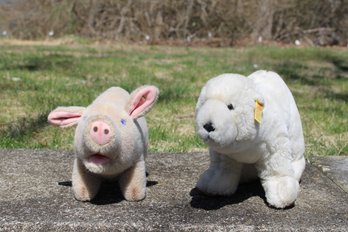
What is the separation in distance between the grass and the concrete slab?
999 millimetres

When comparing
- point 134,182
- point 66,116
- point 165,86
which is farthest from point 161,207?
point 165,86

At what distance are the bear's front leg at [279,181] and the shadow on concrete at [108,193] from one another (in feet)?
1.65

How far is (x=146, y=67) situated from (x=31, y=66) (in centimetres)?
139

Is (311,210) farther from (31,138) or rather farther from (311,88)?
(311,88)

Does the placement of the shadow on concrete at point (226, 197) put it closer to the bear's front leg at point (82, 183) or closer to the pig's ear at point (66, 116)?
the bear's front leg at point (82, 183)

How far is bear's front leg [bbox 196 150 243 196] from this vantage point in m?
2.21

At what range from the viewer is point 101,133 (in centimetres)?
198

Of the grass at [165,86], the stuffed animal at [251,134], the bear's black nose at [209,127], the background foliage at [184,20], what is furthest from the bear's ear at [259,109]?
the background foliage at [184,20]

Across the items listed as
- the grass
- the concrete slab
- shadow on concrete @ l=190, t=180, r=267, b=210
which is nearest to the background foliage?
the grass

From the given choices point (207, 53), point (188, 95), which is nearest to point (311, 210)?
point (188, 95)

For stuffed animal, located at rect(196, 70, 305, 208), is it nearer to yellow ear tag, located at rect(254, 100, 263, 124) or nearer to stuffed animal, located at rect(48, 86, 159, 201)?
yellow ear tag, located at rect(254, 100, 263, 124)

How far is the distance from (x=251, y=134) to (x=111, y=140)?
0.46 m

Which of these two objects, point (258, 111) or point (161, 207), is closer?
point (258, 111)

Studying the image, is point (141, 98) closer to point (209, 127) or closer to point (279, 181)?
point (209, 127)
